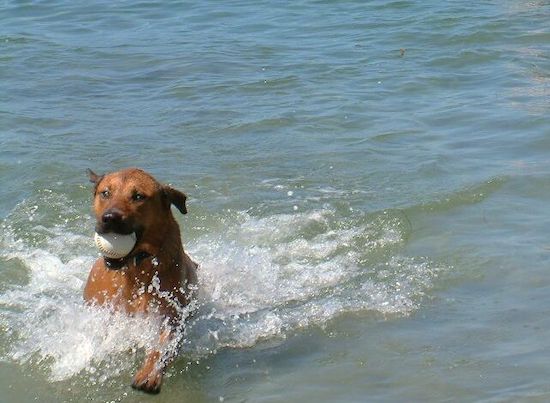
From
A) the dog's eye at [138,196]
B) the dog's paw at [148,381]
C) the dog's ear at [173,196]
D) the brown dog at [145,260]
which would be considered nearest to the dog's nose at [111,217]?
the brown dog at [145,260]

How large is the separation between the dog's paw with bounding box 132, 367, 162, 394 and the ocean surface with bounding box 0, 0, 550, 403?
0.24m

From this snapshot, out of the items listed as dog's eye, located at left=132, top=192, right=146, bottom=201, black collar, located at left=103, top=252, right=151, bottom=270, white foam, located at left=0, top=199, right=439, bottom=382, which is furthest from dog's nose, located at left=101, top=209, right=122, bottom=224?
white foam, located at left=0, top=199, right=439, bottom=382

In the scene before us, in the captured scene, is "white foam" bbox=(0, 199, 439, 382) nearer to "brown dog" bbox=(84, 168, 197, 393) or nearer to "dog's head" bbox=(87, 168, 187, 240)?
"brown dog" bbox=(84, 168, 197, 393)

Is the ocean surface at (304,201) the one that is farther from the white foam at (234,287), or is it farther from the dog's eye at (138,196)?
the dog's eye at (138,196)

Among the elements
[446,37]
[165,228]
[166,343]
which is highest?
[165,228]

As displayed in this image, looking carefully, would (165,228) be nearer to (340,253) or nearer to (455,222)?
(340,253)

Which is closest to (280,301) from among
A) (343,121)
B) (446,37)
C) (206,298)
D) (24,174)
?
(206,298)

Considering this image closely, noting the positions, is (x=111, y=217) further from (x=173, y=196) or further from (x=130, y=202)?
(x=173, y=196)

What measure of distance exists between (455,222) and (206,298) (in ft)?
7.57

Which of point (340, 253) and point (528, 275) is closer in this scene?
point (528, 275)

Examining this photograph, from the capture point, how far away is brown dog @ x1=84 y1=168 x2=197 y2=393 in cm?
650

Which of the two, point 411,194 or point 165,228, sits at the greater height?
point 165,228

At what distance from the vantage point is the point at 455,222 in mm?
8992

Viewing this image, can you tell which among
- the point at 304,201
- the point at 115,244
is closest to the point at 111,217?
the point at 115,244
